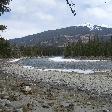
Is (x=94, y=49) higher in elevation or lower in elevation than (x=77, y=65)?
higher

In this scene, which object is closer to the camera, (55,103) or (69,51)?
(55,103)

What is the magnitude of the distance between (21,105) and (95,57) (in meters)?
147

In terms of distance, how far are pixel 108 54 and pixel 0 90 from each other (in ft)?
449

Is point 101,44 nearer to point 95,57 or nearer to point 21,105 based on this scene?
point 95,57

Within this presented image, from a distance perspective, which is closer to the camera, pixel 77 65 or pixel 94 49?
pixel 77 65

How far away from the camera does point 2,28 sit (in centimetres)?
2644

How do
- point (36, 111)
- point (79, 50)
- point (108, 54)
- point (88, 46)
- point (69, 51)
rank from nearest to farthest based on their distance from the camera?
point (36, 111), point (108, 54), point (88, 46), point (79, 50), point (69, 51)

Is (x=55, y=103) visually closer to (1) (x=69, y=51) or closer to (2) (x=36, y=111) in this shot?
(2) (x=36, y=111)

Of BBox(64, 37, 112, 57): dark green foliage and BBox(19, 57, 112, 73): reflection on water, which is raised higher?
BBox(64, 37, 112, 57): dark green foliage

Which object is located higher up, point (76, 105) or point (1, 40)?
point (1, 40)

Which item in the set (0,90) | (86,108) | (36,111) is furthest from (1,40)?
(36,111)

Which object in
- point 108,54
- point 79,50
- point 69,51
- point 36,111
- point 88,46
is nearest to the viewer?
point 36,111

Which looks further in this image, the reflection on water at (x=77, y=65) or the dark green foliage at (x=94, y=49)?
the dark green foliage at (x=94, y=49)

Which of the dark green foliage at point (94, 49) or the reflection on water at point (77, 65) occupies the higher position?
the dark green foliage at point (94, 49)
